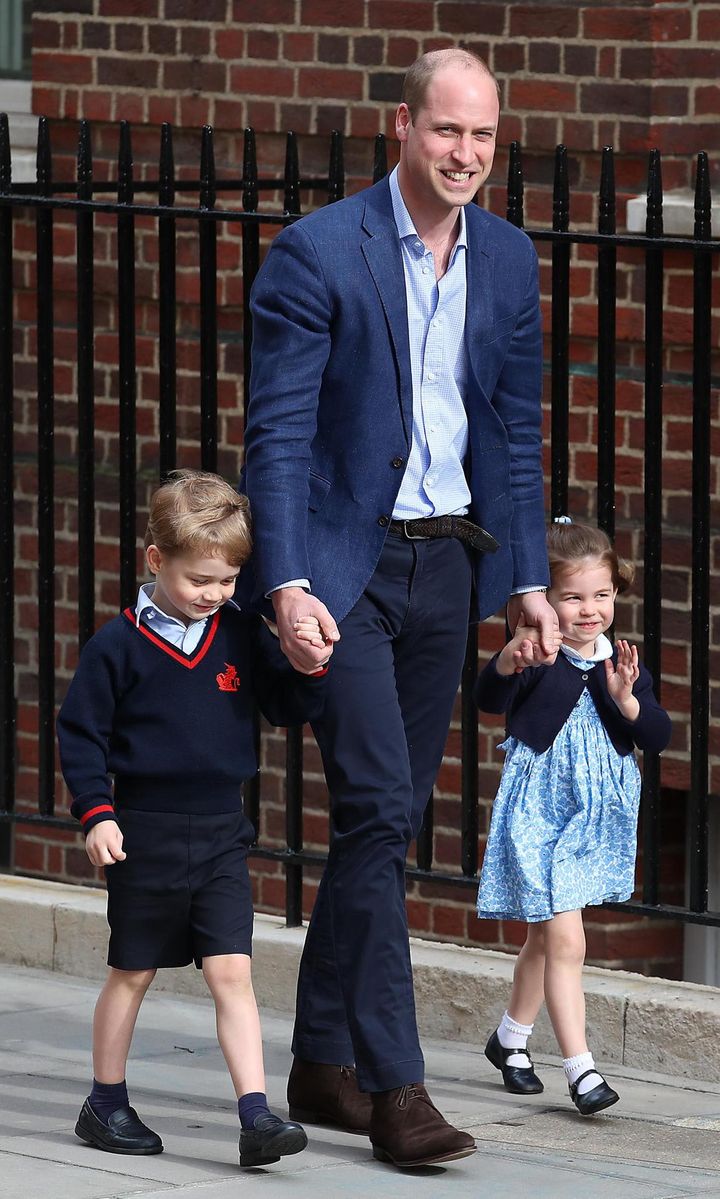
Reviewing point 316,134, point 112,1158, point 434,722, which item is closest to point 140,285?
point 316,134

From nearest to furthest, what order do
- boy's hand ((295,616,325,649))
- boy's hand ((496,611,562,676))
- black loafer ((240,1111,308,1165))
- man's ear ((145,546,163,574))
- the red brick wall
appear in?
boy's hand ((295,616,325,649)) → black loafer ((240,1111,308,1165)) → man's ear ((145,546,163,574)) → boy's hand ((496,611,562,676)) → the red brick wall

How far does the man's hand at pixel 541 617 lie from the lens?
4.52 metres

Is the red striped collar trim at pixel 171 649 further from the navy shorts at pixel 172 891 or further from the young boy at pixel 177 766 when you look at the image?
the navy shorts at pixel 172 891

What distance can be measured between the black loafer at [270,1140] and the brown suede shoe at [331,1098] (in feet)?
1.01

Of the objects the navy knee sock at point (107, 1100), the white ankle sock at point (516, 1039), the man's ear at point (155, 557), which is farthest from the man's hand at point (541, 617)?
the navy knee sock at point (107, 1100)

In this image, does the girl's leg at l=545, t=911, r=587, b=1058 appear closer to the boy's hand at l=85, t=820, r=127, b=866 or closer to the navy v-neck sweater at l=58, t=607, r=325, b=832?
the navy v-neck sweater at l=58, t=607, r=325, b=832

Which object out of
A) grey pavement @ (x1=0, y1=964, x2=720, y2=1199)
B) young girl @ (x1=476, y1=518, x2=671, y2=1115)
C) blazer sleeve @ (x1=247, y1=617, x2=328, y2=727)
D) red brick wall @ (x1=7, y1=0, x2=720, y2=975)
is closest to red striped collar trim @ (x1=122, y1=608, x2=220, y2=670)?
blazer sleeve @ (x1=247, y1=617, x2=328, y2=727)

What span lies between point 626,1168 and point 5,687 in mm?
2455

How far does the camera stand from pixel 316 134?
751 centimetres

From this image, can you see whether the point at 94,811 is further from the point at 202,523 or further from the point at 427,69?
the point at 427,69

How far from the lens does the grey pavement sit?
4.12 metres

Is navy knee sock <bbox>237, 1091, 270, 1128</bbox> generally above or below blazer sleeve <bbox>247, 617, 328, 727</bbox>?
below

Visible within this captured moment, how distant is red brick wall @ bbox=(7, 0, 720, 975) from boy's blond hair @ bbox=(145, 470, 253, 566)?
8.80 ft

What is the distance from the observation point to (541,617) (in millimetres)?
4531
